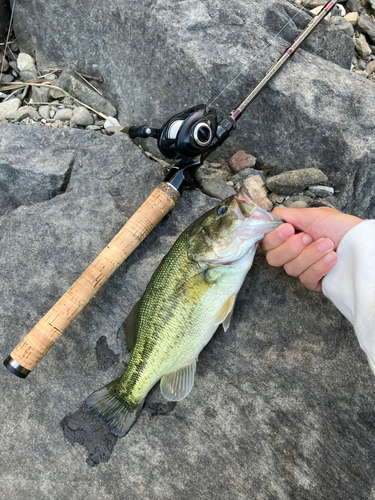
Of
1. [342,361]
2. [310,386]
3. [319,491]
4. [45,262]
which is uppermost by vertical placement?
[342,361]

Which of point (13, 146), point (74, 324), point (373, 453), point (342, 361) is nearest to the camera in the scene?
point (373, 453)

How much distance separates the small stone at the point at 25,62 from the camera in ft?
17.9

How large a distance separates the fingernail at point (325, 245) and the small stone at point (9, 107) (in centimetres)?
399

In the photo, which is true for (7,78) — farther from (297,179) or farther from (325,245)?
(325,245)

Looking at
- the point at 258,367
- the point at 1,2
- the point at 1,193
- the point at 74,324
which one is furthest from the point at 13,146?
the point at 258,367

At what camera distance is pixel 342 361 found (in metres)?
3.35

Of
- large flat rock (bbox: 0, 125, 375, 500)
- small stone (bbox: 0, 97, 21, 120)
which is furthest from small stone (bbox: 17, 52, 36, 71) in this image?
large flat rock (bbox: 0, 125, 375, 500)

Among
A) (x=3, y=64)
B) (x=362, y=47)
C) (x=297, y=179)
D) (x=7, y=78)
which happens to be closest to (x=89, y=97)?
(x=7, y=78)

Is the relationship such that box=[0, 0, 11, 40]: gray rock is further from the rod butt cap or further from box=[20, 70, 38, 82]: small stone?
the rod butt cap

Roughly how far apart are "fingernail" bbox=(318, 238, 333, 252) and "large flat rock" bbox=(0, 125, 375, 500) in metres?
0.49

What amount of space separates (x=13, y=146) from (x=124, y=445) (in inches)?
118

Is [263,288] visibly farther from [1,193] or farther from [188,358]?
[1,193]

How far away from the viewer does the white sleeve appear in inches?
116

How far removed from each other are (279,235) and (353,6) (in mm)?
4644
